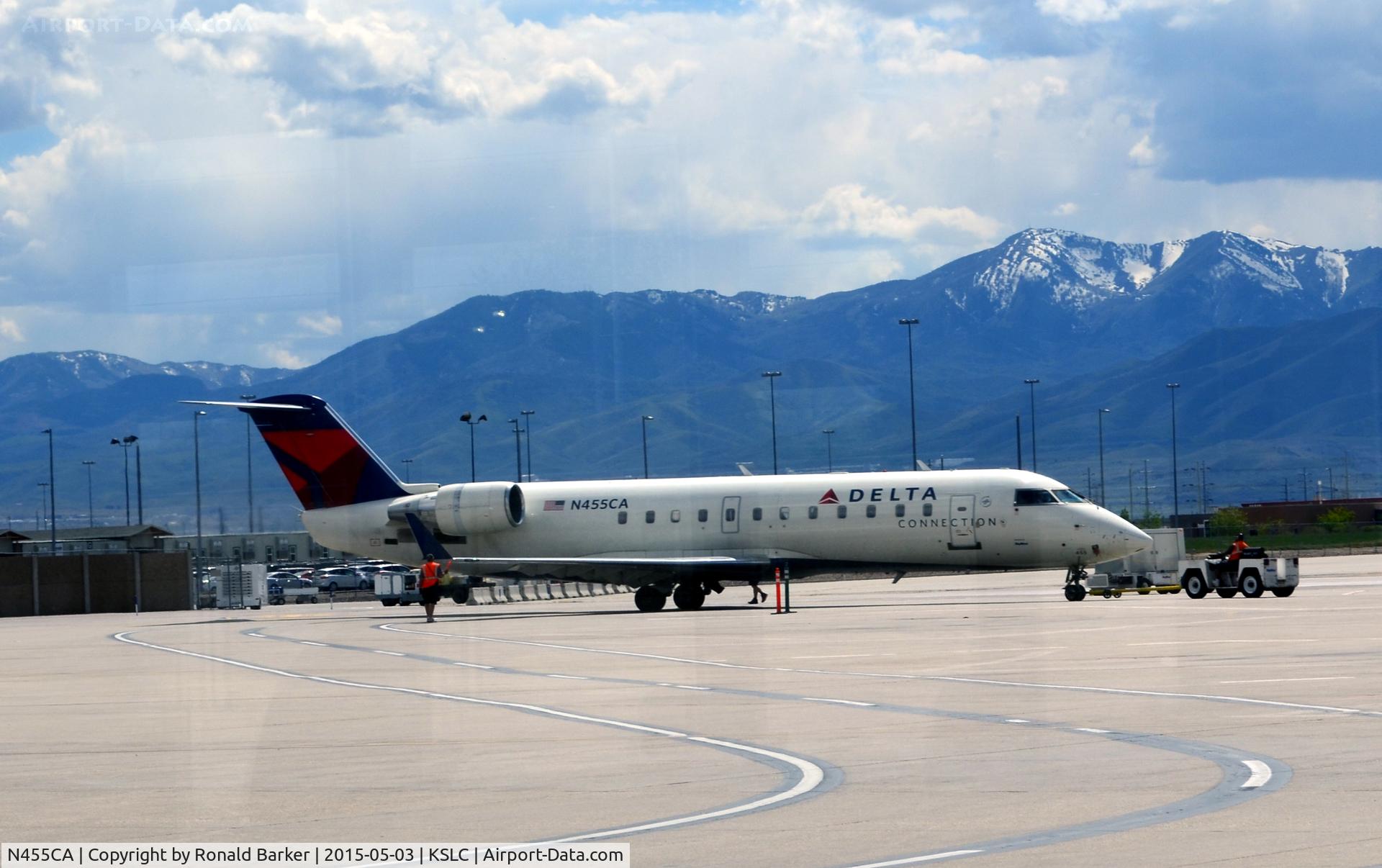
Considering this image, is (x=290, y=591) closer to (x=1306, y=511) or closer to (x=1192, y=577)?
(x=1192, y=577)

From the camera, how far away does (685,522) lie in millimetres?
44875

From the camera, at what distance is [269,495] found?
78250 mm

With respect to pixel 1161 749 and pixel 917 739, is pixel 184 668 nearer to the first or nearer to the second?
pixel 917 739

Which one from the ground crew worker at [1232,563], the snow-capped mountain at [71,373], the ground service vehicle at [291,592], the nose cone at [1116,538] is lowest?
the ground service vehicle at [291,592]

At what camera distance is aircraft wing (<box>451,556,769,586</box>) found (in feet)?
141

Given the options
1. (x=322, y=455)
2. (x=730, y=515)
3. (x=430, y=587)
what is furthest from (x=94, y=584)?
(x=730, y=515)

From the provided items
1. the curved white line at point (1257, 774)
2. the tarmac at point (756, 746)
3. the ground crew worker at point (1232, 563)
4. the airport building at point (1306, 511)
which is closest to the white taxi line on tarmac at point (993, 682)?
the tarmac at point (756, 746)

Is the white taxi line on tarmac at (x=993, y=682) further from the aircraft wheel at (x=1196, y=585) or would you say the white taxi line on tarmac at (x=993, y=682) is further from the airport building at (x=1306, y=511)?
the airport building at (x=1306, y=511)

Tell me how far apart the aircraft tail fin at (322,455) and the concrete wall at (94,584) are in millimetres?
12771

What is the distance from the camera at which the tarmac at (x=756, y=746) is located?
985 centimetres

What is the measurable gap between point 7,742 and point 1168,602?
95.5 ft

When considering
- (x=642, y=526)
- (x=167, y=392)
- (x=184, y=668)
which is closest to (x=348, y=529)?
(x=642, y=526)

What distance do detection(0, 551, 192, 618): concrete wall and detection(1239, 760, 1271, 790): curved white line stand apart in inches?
2063

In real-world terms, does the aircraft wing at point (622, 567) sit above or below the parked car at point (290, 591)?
above
